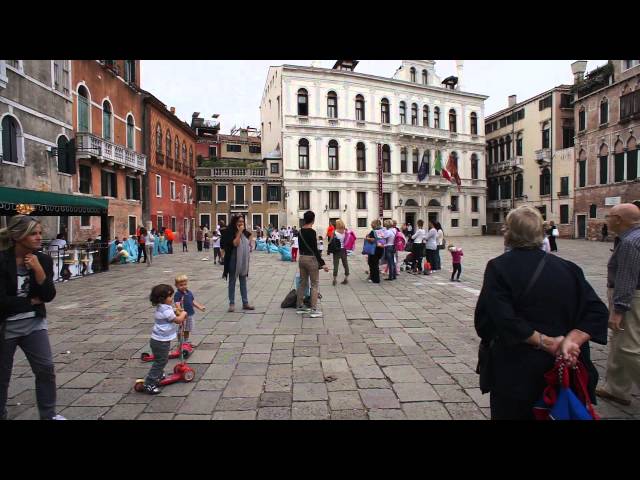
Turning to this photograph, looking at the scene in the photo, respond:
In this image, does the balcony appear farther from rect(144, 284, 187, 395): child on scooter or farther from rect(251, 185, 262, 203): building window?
rect(144, 284, 187, 395): child on scooter

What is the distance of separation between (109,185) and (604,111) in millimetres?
33930

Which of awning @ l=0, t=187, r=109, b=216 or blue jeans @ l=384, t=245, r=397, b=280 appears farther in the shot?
blue jeans @ l=384, t=245, r=397, b=280

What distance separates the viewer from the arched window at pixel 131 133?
25.0 meters

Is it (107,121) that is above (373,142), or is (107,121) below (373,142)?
below

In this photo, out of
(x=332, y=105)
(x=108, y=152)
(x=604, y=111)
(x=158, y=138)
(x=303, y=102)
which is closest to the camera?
(x=108, y=152)

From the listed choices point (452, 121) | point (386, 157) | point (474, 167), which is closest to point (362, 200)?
point (386, 157)

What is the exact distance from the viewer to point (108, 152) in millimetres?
21281

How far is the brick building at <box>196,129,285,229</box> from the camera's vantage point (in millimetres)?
37406

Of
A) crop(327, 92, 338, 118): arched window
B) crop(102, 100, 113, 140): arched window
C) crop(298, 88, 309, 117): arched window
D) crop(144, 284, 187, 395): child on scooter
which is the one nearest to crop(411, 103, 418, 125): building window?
crop(327, 92, 338, 118): arched window

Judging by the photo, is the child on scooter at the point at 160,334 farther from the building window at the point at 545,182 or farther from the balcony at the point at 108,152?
the building window at the point at 545,182

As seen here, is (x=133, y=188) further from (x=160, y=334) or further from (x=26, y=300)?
(x=26, y=300)

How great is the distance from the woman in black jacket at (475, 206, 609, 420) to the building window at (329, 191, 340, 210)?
3490 centimetres

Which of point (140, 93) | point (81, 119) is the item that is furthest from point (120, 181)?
point (140, 93)
